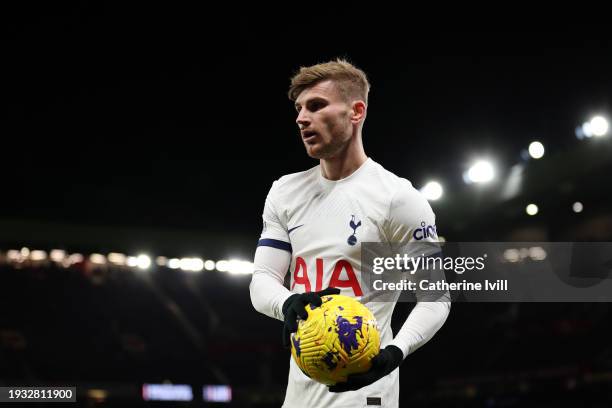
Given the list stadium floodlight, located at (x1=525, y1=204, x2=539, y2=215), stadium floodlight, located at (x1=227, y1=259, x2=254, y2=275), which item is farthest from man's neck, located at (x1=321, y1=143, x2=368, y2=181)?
stadium floodlight, located at (x1=227, y1=259, x2=254, y2=275)

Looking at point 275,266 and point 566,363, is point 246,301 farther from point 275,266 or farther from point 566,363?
point 275,266

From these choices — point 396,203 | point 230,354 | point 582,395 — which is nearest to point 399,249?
point 396,203

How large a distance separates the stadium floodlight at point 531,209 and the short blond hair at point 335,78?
1539 centimetres

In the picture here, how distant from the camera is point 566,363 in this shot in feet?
69.6

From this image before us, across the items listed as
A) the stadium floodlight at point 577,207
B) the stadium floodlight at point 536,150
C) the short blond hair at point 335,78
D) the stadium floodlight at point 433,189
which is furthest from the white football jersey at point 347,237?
the stadium floodlight at point 577,207

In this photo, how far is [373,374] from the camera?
116 inches

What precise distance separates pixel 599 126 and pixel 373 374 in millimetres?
11906

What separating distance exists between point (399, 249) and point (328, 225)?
1.14ft

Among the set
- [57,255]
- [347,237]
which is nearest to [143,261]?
[57,255]

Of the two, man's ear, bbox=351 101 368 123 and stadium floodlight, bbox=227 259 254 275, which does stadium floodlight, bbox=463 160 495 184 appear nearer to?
stadium floodlight, bbox=227 259 254 275

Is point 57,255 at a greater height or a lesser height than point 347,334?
greater

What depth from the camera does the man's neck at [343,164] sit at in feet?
12.2

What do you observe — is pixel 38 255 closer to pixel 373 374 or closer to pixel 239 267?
pixel 239 267

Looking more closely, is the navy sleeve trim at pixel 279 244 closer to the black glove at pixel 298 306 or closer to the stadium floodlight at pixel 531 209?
the black glove at pixel 298 306
